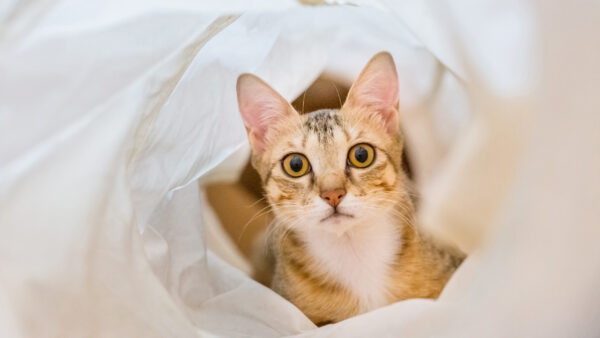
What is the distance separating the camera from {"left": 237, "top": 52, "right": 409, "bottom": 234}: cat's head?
0.85m

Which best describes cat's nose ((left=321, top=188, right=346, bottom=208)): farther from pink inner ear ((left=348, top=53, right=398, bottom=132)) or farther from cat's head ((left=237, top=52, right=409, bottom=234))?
pink inner ear ((left=348, top=53, right=398, bottom=132))

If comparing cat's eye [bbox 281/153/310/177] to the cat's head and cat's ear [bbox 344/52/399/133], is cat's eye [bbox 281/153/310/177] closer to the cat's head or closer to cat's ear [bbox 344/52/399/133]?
the cat's head

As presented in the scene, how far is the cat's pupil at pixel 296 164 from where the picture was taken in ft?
2.94

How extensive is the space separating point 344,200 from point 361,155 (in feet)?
0.29

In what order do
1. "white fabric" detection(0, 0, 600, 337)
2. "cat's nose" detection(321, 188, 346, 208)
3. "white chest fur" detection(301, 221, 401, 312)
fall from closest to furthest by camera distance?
1. "white fabric" detection(0, 0, 600, 337)
2. "cat's nose" detection(321, 188, 346, 208)
3. "white chest fur" detection(301, 221, 401, 312)

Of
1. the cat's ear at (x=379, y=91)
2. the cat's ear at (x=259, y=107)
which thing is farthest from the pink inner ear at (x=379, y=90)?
the cat's ear at (x=259, y=107)

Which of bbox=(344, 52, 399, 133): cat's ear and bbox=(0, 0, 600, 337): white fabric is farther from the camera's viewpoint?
bbox=(344, 52, 399, 133): cat's ear

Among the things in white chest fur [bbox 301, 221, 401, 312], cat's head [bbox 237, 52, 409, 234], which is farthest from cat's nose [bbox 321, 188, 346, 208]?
white chest fur [bbox 301, 221, 401, 312]

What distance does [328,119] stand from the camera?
0.92m

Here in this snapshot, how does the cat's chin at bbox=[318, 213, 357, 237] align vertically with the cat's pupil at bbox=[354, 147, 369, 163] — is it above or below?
below

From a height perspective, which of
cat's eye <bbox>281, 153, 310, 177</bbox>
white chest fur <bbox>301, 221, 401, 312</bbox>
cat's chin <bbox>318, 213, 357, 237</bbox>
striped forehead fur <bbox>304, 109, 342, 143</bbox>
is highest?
striped forehead fur <bbox>304, 109, 342, 143</bbox>

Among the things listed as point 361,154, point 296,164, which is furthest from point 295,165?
point 361,154

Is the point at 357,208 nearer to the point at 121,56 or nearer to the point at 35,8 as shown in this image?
the point at 121,56

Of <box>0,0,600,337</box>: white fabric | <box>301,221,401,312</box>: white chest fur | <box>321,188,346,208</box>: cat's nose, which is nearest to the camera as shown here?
<box>0,0,600,337</box>: white fabric
